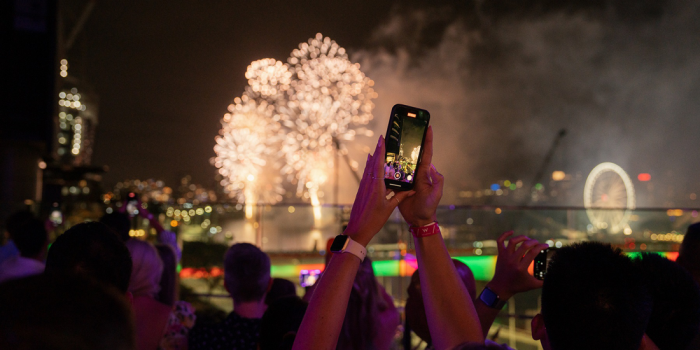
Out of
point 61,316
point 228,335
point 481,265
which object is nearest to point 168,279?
point 228,335

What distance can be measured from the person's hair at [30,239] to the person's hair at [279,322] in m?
3.55

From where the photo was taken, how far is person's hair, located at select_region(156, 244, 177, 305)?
3.87 metres

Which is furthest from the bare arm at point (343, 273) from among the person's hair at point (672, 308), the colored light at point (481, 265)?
the colored light at point (481, 265)

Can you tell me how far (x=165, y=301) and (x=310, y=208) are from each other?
16.4ft

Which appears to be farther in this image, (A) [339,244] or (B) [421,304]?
(B) [421,304]

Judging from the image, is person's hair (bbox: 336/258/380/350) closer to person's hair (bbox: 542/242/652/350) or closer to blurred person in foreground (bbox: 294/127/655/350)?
blurred person in foreground (bbox: 294/127/655/350)

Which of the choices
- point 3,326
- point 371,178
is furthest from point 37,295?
point 371,178

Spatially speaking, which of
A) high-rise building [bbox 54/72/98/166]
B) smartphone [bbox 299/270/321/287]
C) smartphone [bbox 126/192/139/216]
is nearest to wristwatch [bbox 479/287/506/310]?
smartphone [bbox 299/270/321/287]

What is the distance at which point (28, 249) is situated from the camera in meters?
4.80

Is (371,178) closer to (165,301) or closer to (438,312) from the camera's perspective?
(438,312)

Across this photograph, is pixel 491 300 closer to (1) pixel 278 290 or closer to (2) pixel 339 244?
(2) pixel 339 244

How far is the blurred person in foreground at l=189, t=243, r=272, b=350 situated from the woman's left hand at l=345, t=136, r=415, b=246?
1747 millimetres

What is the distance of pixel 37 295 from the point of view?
788 millimetres

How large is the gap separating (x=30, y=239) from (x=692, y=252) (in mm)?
5920
